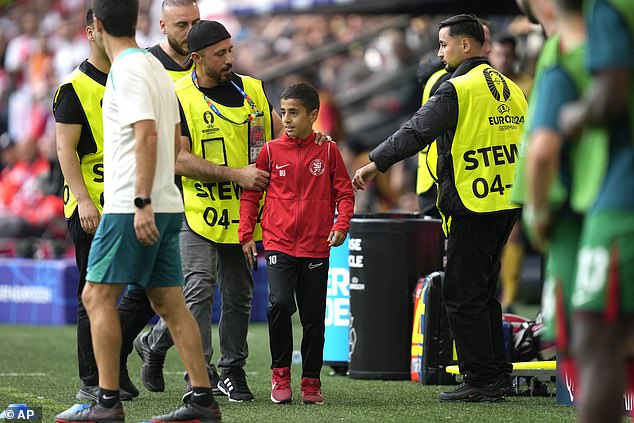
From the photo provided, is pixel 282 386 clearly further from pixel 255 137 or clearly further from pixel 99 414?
pixel 99 414

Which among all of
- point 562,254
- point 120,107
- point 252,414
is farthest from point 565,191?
point 252,414

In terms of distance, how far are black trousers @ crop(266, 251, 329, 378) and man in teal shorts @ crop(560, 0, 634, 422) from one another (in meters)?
3.13

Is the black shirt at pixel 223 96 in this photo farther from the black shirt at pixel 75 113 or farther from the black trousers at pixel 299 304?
the black trousers at pixel 299 304

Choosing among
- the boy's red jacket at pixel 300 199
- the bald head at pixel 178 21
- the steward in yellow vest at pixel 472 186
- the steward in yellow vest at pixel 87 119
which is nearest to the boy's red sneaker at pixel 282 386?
the boy's red jacket at pixel 300 199

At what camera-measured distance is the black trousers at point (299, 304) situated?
23.8 ft

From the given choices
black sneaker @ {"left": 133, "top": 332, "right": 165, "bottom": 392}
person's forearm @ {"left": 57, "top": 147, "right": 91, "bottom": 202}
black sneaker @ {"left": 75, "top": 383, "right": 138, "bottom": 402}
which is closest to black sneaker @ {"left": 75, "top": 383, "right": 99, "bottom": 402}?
black sneaker @ {"left": 75, "top": 383, "right": 138, "bottom": 402}

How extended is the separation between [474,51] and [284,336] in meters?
1.98

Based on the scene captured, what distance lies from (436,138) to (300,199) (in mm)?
851

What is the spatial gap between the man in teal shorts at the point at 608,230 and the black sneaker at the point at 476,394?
3.17 meters

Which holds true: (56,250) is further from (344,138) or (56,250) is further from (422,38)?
(422,38)

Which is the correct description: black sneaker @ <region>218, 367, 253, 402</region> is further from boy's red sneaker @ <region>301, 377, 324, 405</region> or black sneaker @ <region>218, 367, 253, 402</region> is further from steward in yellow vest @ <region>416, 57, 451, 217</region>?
steward in yellow vest @ <region>416, 57, 451, 217</region>

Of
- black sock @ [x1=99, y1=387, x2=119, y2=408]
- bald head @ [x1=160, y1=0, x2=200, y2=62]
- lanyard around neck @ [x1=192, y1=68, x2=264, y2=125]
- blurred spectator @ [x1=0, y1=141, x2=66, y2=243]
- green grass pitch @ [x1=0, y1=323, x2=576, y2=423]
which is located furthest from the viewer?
blurred spectator @ [x1=0, y1=141, x2=66, y2=243]

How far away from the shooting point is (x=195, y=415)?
613cm

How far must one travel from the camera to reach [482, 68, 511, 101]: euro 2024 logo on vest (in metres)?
7.44
